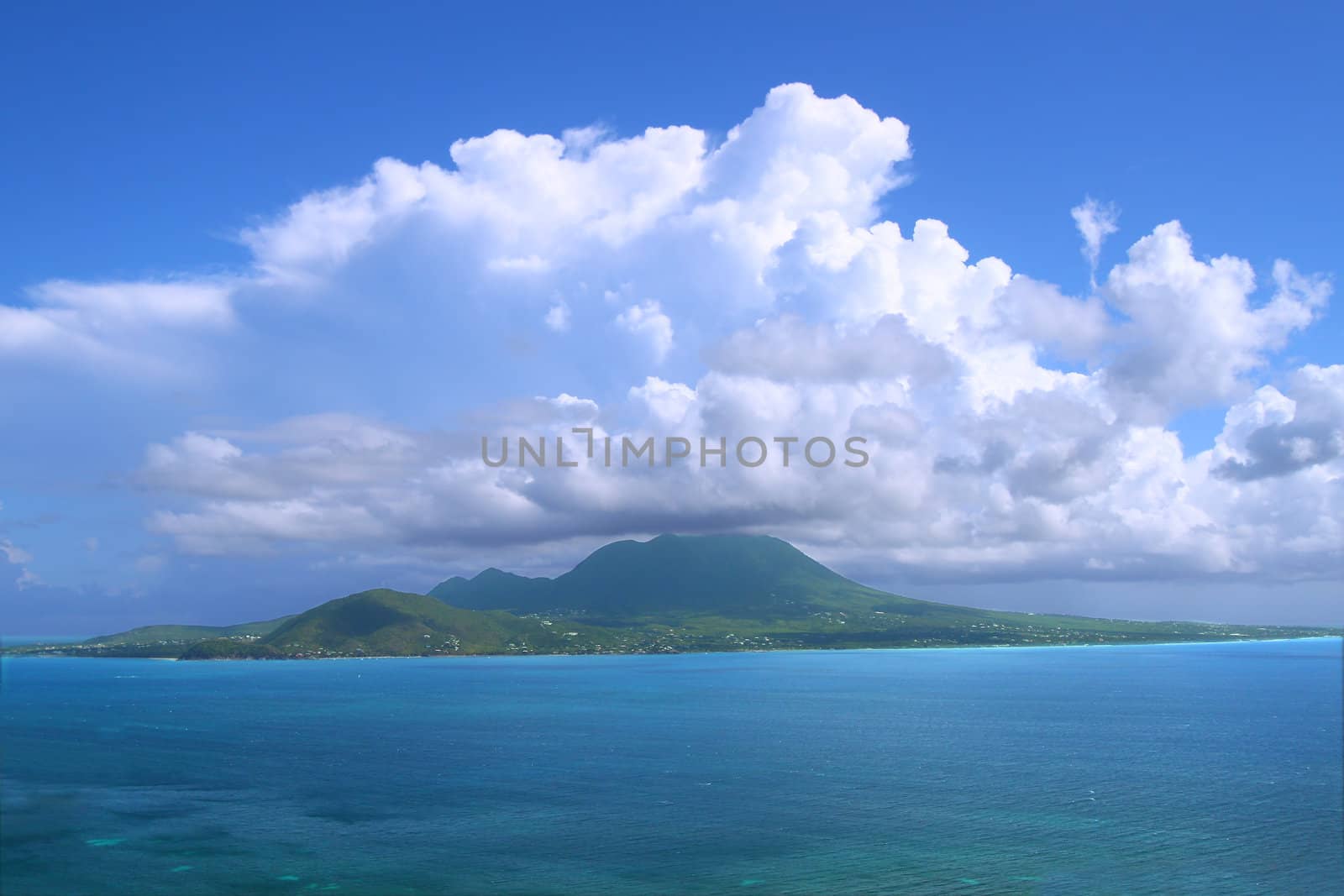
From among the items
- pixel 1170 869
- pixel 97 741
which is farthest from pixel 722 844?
pixel 97 741

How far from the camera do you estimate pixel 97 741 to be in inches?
5910

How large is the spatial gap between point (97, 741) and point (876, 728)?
130 metres

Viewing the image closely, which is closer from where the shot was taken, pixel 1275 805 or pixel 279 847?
pixel 279 847

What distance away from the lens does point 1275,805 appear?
9881cm

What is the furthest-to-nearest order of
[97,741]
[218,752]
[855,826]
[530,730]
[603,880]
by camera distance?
[530,730] < [97,741] < [218,752] < [855,826] < [603,880]

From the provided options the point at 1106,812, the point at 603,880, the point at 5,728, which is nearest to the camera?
the point at 603,880

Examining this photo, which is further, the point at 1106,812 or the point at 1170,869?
the point at 1106,812

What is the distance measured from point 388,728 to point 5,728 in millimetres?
74299

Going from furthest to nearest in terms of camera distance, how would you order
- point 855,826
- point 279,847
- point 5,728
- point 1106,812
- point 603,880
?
point 5,728 < point 1106,812 < point 855,826 < point 279,847 < point 603,880

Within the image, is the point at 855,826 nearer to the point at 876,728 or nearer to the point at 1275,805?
the point at 1275,805

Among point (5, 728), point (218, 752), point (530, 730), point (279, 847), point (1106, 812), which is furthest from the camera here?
point (5, 728)

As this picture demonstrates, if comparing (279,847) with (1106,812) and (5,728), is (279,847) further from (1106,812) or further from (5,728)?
(5,728)

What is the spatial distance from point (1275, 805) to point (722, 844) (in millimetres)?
62225

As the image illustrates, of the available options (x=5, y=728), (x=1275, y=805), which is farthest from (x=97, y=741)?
(x=1275, y=805)
